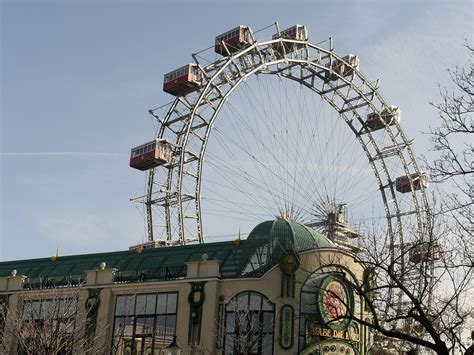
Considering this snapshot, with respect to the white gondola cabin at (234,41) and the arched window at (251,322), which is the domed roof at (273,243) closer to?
the arched window at (251,322)

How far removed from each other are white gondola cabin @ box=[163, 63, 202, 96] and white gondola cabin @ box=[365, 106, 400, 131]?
18254 mm

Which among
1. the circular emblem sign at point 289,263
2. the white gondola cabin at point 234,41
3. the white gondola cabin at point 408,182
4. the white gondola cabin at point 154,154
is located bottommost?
the circular emblem sign at point 289,263

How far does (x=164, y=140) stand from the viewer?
185ft

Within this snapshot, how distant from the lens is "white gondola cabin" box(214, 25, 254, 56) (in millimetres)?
57500

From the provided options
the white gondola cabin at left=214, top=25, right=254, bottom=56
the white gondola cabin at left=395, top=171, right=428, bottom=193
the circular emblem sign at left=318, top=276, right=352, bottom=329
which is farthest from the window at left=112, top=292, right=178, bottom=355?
A: the white gondola cabin at left=395, top=171, right=428, bottom=193

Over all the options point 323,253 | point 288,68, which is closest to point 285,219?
point 323,253

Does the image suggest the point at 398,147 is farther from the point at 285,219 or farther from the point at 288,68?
the point at 285,219

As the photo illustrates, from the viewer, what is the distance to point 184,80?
184 feet

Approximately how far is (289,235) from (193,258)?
21.4ft

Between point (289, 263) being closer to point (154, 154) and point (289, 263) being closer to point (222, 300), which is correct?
point (222, 300)

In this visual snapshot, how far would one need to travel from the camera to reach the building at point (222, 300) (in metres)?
40.1

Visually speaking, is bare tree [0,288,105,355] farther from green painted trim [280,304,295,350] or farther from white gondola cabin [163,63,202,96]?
white gondola cabin [163,63,202,96]

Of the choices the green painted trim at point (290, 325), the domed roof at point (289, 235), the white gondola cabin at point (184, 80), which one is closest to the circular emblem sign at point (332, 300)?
the green painted trim at point (290, 325)

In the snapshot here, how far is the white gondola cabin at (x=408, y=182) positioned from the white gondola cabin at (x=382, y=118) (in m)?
5.12
